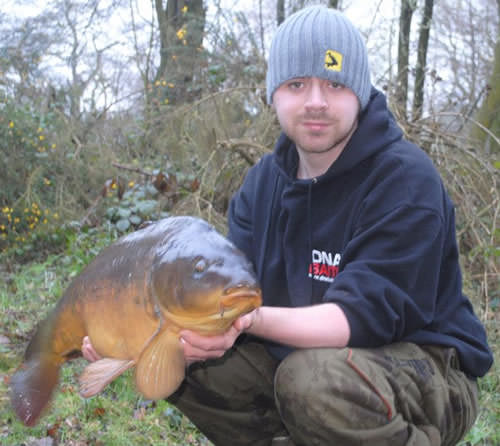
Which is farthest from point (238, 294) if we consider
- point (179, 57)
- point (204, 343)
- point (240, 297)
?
point (179, 57)

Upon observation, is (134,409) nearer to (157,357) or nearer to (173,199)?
(157,357)

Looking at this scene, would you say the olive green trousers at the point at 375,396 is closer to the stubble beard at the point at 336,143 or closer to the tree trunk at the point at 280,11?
the stubble beard at the point at 336,143

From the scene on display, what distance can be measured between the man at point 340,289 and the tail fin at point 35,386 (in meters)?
0.21

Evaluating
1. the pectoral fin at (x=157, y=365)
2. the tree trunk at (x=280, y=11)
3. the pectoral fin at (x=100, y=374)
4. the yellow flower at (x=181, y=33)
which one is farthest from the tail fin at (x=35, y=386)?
the tree trunk at (x=280, y=11)

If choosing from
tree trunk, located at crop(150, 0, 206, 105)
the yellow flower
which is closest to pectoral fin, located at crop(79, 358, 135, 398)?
tree trunk, located at crop(150, 0, 206, 105)

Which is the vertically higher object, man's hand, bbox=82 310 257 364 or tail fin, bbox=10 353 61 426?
man's hand, bbox=82 310 257 364

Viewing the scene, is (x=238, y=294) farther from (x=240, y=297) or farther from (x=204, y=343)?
(x=204, y=343)

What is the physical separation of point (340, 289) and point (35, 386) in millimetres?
929

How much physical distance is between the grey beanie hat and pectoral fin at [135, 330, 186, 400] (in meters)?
0.82

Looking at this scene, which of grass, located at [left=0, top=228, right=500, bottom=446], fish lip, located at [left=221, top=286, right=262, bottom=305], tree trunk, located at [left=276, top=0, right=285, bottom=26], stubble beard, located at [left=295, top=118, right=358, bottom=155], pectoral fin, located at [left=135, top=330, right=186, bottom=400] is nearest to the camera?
fish lip, located at [left=221, top=286, right=262, bottom=305]

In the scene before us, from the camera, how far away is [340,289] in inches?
54.4

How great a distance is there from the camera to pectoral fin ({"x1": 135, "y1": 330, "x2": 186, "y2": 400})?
126 centimetres

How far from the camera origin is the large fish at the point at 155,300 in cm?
115

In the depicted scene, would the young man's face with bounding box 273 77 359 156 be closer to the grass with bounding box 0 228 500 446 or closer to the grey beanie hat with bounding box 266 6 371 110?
the grey beanie hat with bounding box 266 6 371 110
